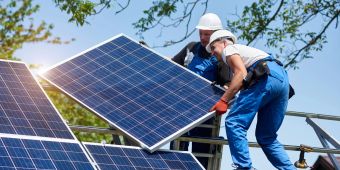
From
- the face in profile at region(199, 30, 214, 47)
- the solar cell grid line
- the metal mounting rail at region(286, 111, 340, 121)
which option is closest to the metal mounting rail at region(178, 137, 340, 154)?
the metal mounting rail at region(286, 111, 340, 121)

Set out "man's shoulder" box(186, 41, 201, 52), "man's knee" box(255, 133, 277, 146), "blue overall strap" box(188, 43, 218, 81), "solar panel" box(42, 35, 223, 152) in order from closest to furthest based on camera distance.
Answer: "solar panel" box(42, 35, 223, 152) < "man's knee" box(255, 133, 277, 146) < "blue overall strap" box(188, 43, 218, 81) < "man's shoulder" box(186, 41, 201, 52)

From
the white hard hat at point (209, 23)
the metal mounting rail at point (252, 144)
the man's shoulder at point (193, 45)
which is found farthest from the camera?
the man's shoulder at point (193, 45)

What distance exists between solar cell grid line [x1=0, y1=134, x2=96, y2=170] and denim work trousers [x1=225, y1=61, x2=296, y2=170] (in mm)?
1499

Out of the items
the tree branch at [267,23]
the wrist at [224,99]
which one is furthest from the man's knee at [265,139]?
the tree branch at [267,23]

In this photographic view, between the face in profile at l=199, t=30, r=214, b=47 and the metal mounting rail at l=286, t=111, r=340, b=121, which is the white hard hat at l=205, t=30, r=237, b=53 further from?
the metal mounting rail at l=286, t=111, r=340, b=121

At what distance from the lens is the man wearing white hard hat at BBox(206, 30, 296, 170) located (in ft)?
28.4

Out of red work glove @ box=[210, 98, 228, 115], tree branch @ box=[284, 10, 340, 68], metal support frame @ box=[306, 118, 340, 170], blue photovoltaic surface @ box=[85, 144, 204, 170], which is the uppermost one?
red work glove @ box=[210, 98, 228, 115]

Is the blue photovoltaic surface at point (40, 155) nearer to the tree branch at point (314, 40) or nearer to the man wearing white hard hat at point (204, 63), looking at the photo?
the man wearing white hard hat at point (204, 63)

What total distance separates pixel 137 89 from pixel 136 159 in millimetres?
1375

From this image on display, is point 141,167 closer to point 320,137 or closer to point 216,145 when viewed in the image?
point 216,145

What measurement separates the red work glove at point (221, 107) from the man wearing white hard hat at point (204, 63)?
881mm

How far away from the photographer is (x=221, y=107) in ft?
29.5

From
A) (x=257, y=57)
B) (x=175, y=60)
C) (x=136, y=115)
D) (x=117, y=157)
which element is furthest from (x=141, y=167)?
(x=175, y=60)

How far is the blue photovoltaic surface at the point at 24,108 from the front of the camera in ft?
26.9
